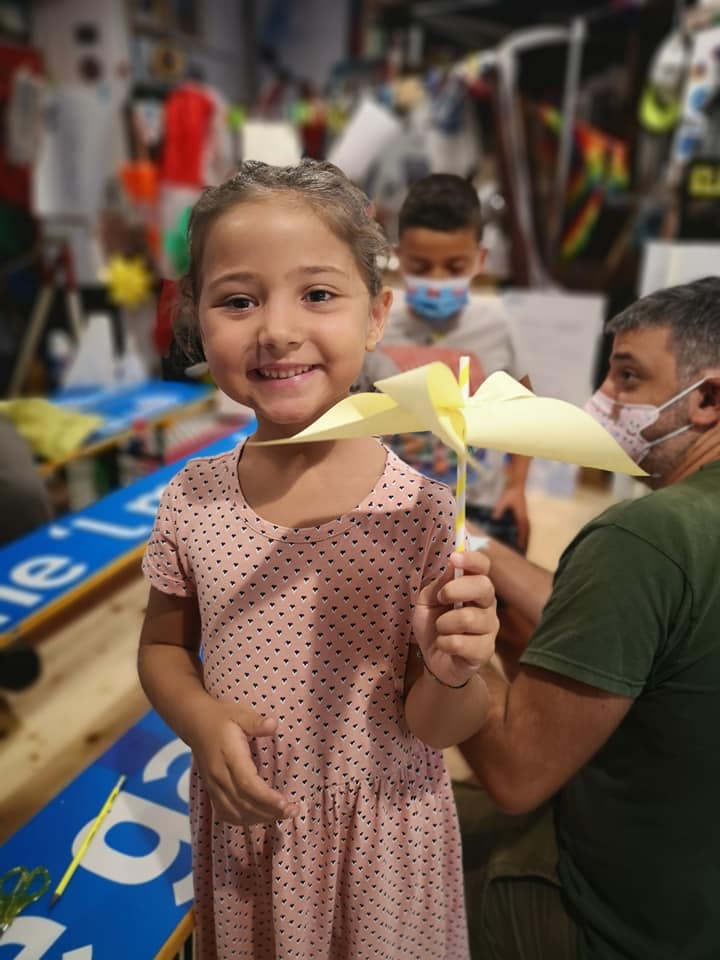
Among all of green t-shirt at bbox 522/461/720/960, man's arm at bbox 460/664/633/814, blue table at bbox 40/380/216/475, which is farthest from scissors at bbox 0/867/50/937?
blue table at bbox 40/380/216/475

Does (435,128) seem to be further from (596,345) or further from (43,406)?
→ (596,345)

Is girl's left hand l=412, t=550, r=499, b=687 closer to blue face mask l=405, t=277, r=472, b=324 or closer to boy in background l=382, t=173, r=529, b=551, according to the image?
boy in background l=382, t=173, r=529, b=551

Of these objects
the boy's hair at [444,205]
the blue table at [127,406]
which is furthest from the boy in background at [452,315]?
the blue table at [127,406]

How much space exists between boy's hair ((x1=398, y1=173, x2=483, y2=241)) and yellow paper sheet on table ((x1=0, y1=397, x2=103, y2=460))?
1603mm

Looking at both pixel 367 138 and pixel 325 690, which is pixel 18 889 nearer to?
pixel 325 690

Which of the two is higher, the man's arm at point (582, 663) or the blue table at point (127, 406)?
the man's arm at point (582, 663)

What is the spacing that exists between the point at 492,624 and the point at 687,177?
9.13 ft

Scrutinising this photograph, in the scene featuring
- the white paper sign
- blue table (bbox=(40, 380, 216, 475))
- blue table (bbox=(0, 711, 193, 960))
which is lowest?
blue table (bbox=(0, 711, 193, 960))

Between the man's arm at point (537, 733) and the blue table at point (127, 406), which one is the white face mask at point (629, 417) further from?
the blue table at point (127, 406)

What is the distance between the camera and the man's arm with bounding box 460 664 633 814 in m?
0.71

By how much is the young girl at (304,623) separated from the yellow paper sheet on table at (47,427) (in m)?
1.68

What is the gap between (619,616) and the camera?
68cm

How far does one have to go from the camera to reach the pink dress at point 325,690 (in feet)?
2.02

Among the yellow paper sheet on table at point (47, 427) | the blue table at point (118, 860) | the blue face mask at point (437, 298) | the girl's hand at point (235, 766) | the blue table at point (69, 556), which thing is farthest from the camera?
the yellow paper sheet on table at point (47, 427)
